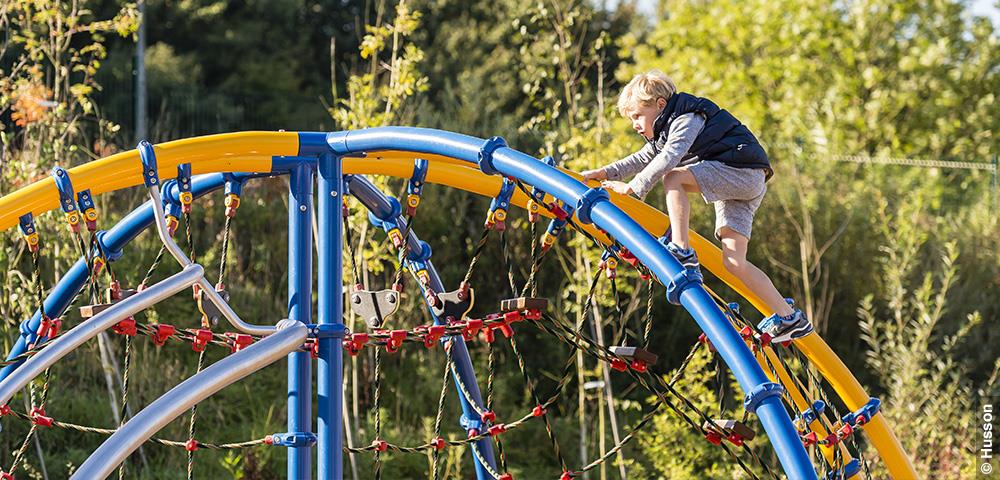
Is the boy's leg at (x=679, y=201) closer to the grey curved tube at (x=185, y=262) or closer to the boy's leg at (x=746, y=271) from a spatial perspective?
the boy's leg at (x=746, y=271)

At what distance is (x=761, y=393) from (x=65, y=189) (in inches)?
81.6

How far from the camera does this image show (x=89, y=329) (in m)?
3.15

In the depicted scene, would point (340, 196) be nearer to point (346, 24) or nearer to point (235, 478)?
point (235, 478)

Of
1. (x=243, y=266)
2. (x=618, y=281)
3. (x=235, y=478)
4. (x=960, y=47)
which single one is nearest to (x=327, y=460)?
(x=235, y=478)

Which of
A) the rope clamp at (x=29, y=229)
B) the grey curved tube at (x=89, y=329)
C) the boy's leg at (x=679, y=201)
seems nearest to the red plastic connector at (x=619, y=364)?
the boy's leg at (x=679, y=201)

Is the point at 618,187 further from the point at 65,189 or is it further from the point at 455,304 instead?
the point at 65,189

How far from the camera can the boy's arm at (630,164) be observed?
373 cm

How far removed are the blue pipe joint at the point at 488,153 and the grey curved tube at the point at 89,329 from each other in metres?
0.85

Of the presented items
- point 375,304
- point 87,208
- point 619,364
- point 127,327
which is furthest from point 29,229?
point 619,364

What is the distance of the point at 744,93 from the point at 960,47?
2594 millimetres

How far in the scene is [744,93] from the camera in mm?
13008

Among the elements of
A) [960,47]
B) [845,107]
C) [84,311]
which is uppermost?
[960,47]

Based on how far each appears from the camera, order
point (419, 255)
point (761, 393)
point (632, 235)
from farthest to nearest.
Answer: point (419, 255) → point (632, 235) → point (761, 393)

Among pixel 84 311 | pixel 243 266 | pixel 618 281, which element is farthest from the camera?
pixel 243 266
